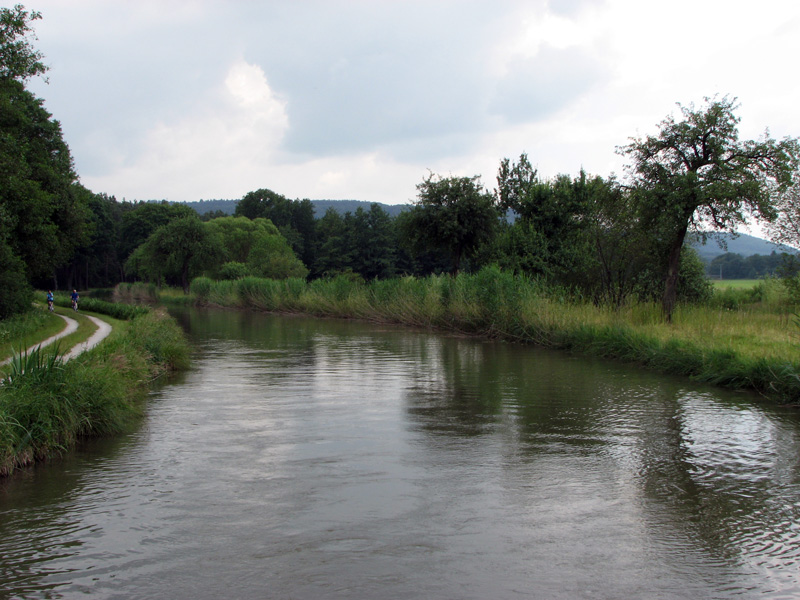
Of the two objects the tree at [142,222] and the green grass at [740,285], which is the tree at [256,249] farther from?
the green grass at [740,285]

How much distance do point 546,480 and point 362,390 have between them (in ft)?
23.1

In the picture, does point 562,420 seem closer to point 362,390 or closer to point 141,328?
point 362,390

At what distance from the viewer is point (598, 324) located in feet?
70.2

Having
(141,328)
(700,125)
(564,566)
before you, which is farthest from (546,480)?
(700,125)

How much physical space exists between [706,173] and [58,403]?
59.8ft

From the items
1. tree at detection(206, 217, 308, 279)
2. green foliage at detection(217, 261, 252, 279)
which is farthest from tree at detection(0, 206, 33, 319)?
tree at detection(206, 217, 308, 279)

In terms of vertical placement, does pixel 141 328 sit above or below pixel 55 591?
above

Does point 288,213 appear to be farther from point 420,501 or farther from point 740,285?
point 420,501

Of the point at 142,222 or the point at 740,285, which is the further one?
the point at 142,222

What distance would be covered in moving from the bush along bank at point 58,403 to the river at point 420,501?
1.03ft

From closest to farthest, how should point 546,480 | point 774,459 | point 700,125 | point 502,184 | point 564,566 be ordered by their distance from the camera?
point 564,566, point 546,480, point 774,459, point 700,125, point 502,184

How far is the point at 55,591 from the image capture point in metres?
5.43

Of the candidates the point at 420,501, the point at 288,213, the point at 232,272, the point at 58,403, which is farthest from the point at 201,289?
the point at 288,213

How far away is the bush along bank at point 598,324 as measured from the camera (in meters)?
14.6
